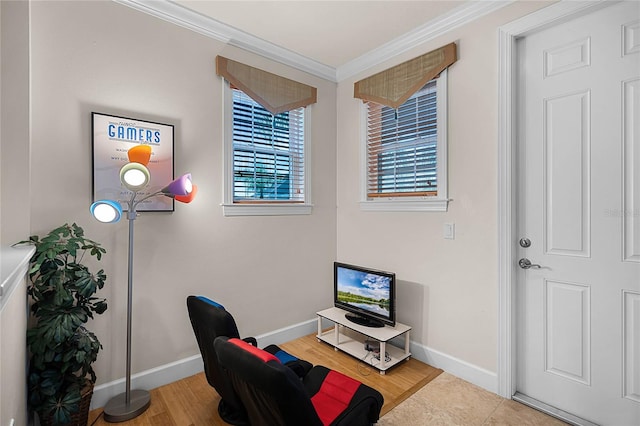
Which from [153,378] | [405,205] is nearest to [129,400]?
[153,378]

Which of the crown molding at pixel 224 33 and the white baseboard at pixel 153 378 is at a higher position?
the crown molding at pixel 224 33

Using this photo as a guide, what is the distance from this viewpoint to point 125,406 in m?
2.02

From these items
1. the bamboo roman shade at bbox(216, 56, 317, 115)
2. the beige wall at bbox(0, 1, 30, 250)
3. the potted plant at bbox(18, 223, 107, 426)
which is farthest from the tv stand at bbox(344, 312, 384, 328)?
the beige wall at bbox(0, 1, 30, 250)

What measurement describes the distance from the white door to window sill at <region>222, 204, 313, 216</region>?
1838 millimetres

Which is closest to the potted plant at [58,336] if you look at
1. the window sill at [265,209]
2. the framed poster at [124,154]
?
the framed poster at [124,154]

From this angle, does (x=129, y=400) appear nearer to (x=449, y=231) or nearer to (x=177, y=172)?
(x=177, y=172)

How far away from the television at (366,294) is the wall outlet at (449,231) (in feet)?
1.72

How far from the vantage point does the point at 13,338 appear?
4.35 feet

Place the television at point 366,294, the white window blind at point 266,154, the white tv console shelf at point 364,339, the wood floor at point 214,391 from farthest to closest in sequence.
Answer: the white window blind at point 266,154, the television at point 366,294, the white tv console shelf at point 364,339, the wood floor at point 214,391

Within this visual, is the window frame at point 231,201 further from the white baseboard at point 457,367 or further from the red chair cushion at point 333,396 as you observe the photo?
the white baseboard at point 457,367

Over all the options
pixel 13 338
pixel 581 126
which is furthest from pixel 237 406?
pixel 581 126

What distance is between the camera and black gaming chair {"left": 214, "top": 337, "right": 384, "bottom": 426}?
1.12m

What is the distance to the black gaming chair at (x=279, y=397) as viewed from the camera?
1.12 metres

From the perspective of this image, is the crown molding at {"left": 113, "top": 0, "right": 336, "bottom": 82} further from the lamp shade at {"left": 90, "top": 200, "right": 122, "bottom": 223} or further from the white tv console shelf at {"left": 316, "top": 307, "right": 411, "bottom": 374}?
the white tv console shelf at {"left": 316, "top": 307, "right": 411, "bottom": 374}
